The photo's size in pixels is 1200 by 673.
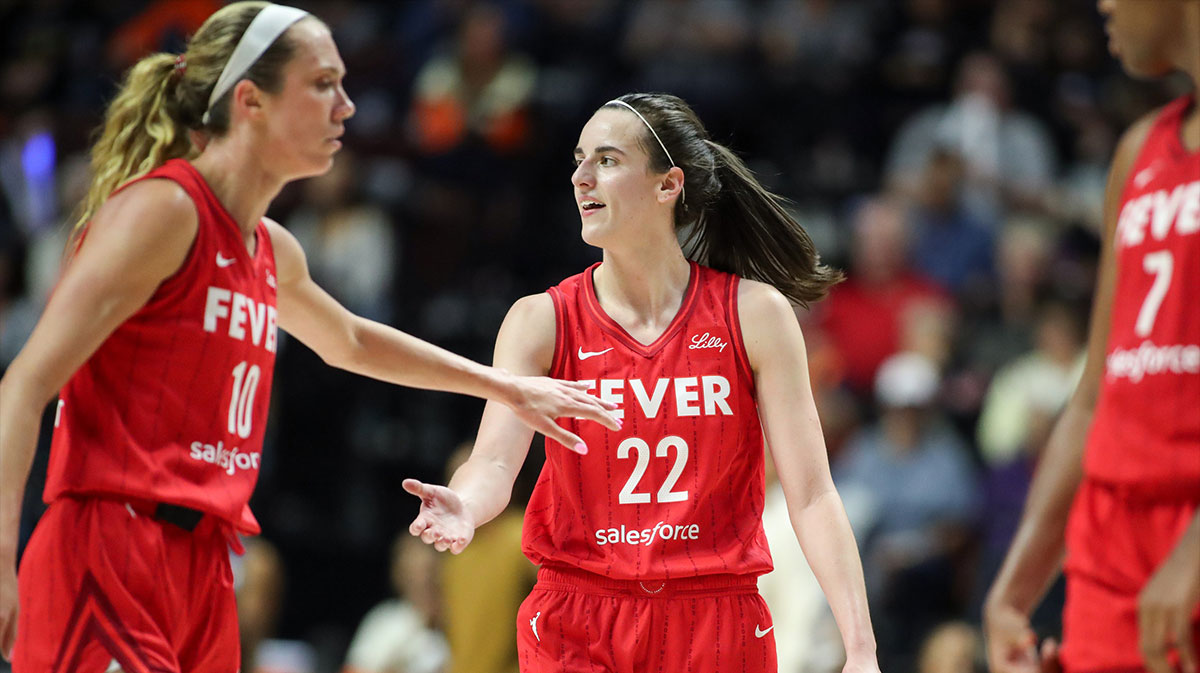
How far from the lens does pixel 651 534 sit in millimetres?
4094

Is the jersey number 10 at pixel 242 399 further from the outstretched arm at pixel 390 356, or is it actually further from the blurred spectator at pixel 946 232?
the blurred spectator at pixel 946 232

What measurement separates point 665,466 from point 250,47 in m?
1.67

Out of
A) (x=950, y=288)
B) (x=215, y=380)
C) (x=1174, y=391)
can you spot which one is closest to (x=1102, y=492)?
(x=1174, y=391)

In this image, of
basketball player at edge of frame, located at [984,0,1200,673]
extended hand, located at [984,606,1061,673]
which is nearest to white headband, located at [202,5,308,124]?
basketball player at edge of frame, located at [984,0,1200,673]

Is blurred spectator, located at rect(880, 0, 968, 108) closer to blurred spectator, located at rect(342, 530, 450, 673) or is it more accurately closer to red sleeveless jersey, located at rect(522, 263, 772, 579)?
blurred spectator, located at rect(342, 530, 450, 673)

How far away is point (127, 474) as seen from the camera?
11.8 ft

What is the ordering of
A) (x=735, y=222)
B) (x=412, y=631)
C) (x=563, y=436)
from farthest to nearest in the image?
1. (x=412, y=631)
2. (x=735, y=222)
3. (x=563, y=436)

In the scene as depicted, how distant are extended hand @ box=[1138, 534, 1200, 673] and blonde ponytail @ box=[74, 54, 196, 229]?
9.11 feet

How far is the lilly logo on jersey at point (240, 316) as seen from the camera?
3789mm

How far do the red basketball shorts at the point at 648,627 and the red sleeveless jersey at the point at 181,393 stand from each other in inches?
36.6

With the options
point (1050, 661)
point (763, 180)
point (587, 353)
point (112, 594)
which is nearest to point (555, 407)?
point (587, 353)

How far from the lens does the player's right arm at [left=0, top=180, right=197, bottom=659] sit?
3.32 m

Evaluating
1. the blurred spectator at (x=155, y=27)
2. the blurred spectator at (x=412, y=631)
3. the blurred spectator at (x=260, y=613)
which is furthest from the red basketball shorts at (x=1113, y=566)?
the blurred spectator at (x=155, y=27)

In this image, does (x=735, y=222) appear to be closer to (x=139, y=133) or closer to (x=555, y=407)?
(x=555, y=407)
